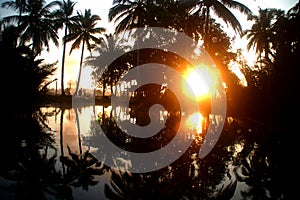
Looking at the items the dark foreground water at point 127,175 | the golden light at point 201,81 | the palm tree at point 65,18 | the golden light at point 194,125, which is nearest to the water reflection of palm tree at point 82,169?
the dark foreground water at point 127,175

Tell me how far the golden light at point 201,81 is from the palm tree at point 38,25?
17.7 m

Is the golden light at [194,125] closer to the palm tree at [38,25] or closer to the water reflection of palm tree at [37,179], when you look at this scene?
the water reflection of palm tree at [37,179]

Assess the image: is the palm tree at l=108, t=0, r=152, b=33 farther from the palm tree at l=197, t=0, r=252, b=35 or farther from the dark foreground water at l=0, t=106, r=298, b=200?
the dark foreground water at l=0, t=106, r=298, b=200

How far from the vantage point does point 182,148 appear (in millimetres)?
8914

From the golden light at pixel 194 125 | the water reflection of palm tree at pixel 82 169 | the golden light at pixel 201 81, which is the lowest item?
the golden light at pixel 194 125

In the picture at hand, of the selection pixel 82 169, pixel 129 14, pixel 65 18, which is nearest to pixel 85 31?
pixel 65 18

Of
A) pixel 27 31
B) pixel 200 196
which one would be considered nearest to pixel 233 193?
pixel 200 196

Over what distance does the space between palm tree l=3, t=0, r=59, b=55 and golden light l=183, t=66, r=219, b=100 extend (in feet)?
58.0

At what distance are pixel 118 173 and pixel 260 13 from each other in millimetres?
42166

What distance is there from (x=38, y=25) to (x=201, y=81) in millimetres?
21182

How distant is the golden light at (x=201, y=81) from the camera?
3319 centimetres

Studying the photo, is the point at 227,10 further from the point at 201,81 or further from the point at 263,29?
the point at 263,29

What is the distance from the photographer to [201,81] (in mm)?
34406

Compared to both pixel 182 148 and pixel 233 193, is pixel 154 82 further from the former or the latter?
pixel 233 193
